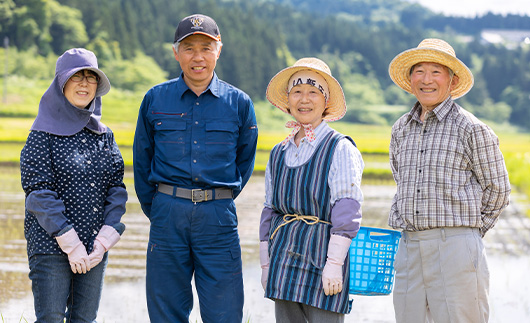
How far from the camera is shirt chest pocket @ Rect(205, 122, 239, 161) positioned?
3.65 metres

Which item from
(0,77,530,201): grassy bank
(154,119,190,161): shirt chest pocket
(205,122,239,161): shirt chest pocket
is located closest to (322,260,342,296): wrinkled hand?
(205,122,239,161): shirt chest pocket

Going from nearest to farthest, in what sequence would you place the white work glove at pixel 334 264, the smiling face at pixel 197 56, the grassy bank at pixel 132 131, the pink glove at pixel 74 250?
the white work glove at pixel 334 264, the pink glove at pixel 74 250, the smiling face at pixel 197 56, the grassy bank at pixel 132 131

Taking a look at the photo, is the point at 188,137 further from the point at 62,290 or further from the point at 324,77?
the point at 62,290

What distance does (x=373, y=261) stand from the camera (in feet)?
11.6

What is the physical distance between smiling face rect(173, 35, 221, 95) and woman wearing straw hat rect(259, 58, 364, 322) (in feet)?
1.40

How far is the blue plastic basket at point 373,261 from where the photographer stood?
11.4ft

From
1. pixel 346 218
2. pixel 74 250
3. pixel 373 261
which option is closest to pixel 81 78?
pixel 74 250

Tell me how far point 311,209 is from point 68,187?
1.25 m

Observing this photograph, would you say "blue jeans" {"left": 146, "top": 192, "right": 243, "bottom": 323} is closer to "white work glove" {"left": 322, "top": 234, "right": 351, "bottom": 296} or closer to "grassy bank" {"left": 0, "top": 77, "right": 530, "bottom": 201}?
"white work glove" {"left": 322, "top": 234, "right": 351, "bottom": 296}

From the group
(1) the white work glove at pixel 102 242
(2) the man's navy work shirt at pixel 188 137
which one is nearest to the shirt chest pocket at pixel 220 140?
(2) the man's navy work shirt at pixel 188 137

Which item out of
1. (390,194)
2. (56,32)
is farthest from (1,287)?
(56,32)

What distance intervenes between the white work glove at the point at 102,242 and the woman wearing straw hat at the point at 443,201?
1.48 meters

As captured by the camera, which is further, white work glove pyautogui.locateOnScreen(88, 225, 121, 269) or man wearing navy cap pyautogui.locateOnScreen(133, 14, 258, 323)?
man wearing navy cap pyautogui.locateOnScreen(133, 14, 258, 323)

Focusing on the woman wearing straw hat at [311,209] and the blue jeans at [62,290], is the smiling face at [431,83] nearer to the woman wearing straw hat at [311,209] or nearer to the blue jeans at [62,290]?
the woman wearing straw hat at [311,209]
